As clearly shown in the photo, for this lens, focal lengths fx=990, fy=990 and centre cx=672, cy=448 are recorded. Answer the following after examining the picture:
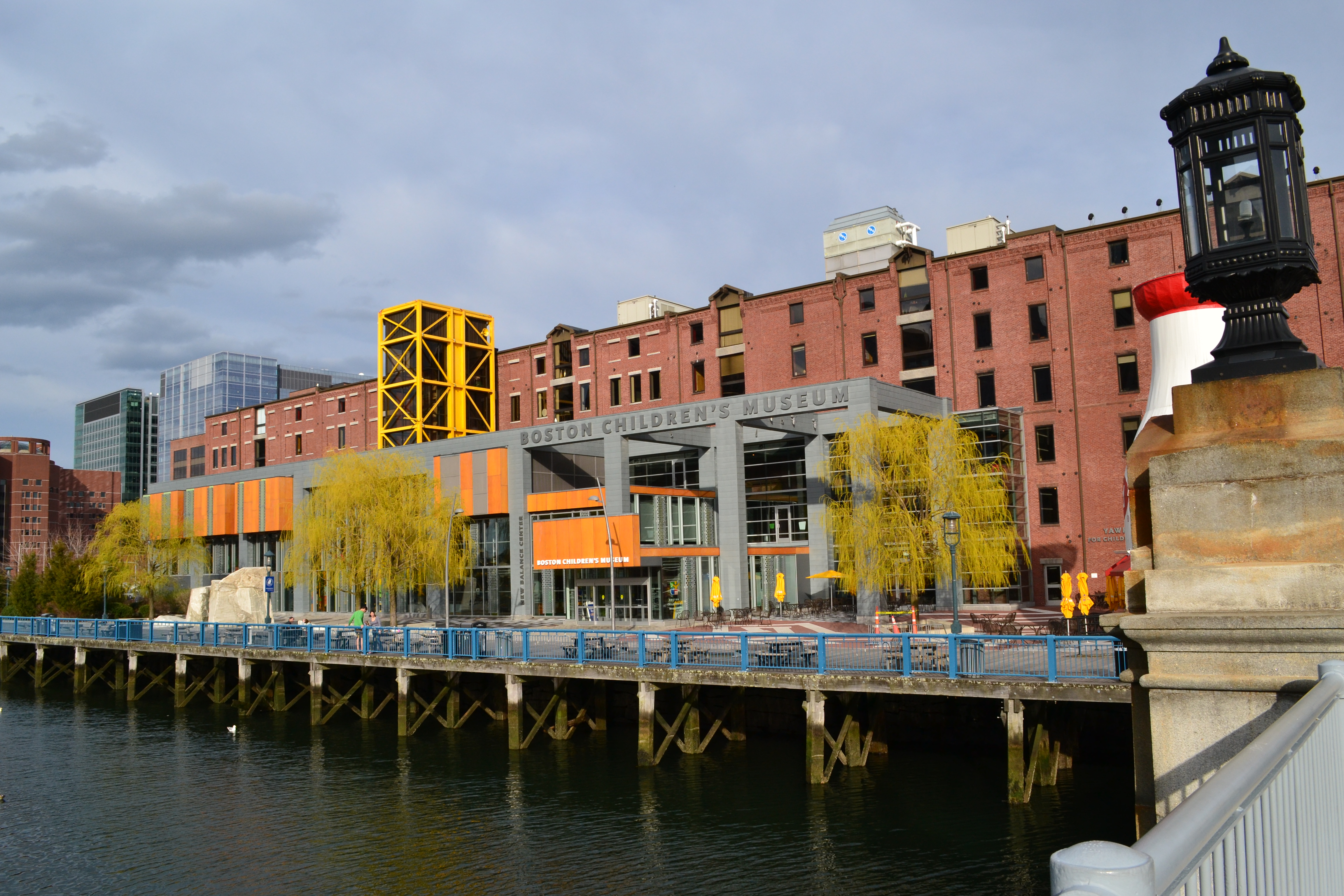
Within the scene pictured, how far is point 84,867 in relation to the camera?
21203mm

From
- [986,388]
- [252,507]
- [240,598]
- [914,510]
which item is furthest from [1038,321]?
[252,507]

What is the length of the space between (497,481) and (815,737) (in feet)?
111

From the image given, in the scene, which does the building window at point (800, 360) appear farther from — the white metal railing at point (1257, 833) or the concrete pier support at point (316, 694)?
the white metal railing at point (1257, 833)

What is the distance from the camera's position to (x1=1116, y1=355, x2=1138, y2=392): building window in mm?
49000

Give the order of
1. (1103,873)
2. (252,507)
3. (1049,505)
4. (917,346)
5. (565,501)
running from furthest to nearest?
(252,507) < (917,346) < (565,501) < (1049,505) < (1103,873)

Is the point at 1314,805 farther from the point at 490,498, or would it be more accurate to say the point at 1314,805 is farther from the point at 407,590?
the point at 407,590

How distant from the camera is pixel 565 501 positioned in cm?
5328

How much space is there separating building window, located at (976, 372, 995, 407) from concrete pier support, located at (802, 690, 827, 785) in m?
31.7

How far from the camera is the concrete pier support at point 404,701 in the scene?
34.9 metres

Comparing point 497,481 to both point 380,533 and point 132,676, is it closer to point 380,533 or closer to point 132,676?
point 380,533

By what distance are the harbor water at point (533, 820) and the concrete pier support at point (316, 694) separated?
3522mm

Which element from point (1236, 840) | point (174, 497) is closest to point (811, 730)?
point (1236, 840)

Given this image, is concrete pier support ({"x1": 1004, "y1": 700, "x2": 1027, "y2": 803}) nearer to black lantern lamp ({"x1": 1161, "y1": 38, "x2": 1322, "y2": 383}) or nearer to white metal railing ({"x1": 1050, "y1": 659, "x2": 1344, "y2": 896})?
black lantern lamp ({"x1": 1161, "y1": 38, "x2": 1322, "y2": 383})

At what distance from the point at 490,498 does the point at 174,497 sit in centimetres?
3364
